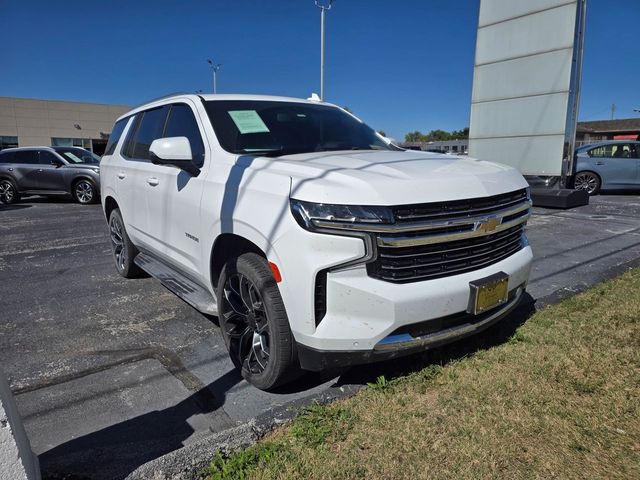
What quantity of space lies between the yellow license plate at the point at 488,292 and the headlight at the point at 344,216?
0.68 meters

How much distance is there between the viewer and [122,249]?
17.2 ft

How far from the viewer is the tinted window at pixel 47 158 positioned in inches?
521

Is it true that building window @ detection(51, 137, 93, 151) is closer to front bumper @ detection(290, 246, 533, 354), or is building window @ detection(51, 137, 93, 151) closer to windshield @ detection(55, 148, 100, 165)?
windshield @ detection(55, 148, 100, 165)

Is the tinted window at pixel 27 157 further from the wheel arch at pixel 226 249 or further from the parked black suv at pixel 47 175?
the wheel arch at pixel 226 249

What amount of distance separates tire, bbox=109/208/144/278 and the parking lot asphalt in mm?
188

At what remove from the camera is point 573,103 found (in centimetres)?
1084

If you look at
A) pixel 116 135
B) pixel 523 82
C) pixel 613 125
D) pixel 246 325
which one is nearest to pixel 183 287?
pixel 246 325

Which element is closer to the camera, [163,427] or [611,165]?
[163,427]

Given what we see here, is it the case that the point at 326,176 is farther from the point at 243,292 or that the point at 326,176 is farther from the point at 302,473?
the point at 302,473

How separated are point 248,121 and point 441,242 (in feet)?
5.89

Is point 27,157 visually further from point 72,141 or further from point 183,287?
point 72,141

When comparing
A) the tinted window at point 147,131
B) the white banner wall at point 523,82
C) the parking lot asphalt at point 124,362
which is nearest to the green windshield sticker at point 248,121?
the tinted window at point 147,131

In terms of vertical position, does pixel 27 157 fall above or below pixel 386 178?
below

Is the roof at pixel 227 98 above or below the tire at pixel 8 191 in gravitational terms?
above
